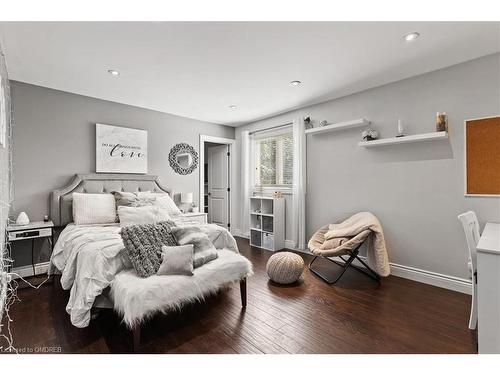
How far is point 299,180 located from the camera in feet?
13.6

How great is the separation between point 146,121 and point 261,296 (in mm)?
3310

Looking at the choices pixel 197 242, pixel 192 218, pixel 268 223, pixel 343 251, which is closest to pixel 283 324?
pixel 197 242

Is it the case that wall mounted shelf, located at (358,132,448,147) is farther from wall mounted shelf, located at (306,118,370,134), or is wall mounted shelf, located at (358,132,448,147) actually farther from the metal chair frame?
the metal chair frame

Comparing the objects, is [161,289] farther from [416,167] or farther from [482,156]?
[482,156]

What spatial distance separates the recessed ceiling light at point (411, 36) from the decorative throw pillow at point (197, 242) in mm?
2511

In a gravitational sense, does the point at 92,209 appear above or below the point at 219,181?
below

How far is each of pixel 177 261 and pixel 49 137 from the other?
2.74 m

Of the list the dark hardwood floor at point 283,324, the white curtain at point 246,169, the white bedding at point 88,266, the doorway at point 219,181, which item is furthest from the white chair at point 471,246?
the doorway at point 219,181

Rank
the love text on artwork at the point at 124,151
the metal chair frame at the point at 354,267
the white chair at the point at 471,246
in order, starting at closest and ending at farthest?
the white chair at the point at 471,246
the metal chair frame at the point at 354,267
the love text on artwork at the point at 124,151

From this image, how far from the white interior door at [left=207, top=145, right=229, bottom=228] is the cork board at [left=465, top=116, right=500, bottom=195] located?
158 inches

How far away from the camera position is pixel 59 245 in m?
2.71

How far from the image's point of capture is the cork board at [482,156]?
244 cm

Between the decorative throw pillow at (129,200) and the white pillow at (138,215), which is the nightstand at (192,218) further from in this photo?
the white pillow at (138,215)
